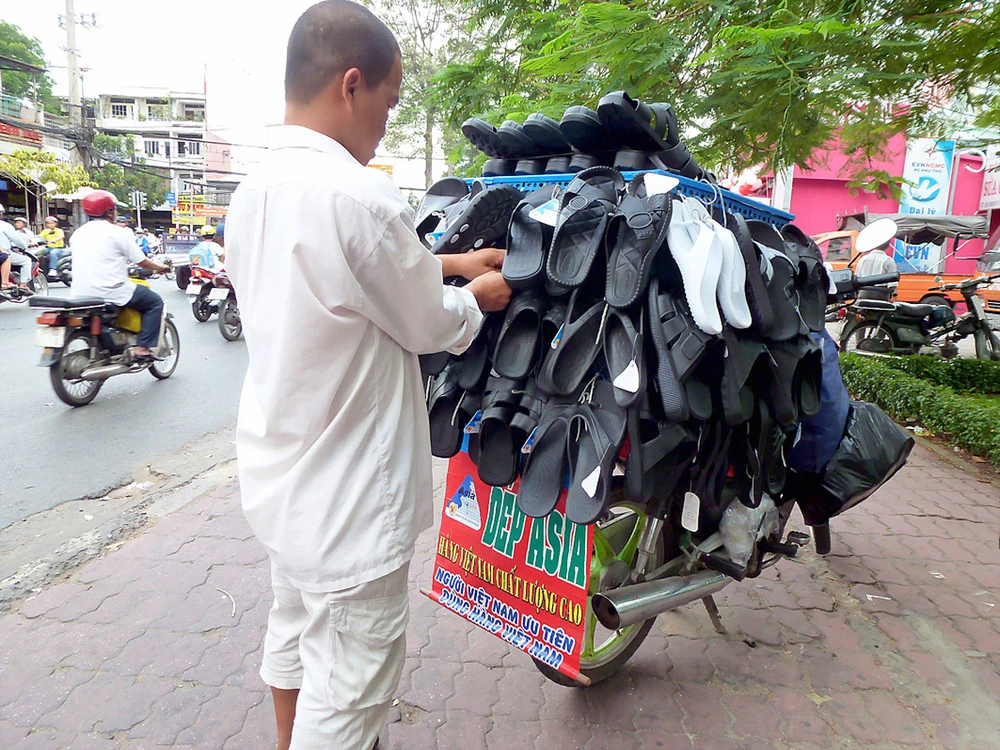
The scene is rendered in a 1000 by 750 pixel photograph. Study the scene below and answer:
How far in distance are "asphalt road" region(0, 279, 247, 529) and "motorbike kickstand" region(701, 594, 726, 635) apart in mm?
3323

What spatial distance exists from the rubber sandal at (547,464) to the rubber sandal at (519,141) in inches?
35.2

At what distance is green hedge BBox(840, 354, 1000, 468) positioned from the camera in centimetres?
472

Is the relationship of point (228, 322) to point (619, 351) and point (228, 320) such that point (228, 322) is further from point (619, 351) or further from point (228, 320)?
point (619, 351)

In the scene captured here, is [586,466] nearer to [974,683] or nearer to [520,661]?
[520,661]

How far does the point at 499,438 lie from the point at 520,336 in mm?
253

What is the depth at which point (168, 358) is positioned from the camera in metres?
6.45

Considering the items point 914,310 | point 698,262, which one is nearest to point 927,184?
point 914,310

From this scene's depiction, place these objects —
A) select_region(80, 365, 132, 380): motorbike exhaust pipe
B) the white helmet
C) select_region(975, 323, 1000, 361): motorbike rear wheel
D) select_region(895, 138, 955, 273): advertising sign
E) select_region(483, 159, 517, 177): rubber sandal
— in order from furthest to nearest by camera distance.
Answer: select_region(895, 138, 955, 273): advertising sign → select_region(975, 323, 1000, 361): motorbike rear wheel → select_region(80, 365, 132, 380): motorbike exhaust pipe → the white helmet → select_region(483, 159, 517, 177): rubber sandal

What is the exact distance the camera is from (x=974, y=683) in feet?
7.40

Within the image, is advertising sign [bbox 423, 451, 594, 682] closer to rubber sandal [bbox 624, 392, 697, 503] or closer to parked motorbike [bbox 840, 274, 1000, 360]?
rubber sandal [bbox 624, 392, 697, 503]

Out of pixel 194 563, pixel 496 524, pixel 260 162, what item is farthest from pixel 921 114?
pixel 194 563

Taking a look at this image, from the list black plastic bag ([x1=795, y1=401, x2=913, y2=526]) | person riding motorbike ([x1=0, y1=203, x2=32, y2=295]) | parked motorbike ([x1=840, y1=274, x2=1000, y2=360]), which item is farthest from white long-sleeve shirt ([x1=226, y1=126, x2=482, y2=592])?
person riding motorbike ([x1=0, y1=203, x2=32, y2=295])

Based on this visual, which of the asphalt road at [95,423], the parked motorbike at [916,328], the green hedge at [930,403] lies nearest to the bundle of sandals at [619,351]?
the asphalt road at [95,423]

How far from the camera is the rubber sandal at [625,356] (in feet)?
4.36
